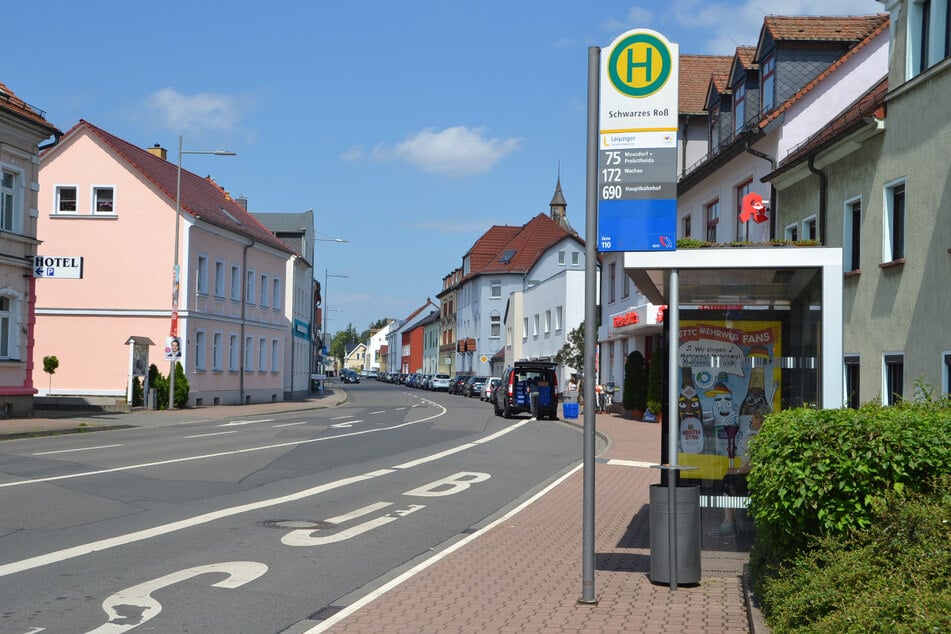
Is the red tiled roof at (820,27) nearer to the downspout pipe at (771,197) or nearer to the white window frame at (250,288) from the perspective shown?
the downspout pipe at (771,197)

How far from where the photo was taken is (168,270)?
43.0 m

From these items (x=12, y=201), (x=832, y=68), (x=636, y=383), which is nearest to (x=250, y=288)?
(x=636, y=383)

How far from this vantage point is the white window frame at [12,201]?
1152 inches

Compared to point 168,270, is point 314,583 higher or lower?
lower

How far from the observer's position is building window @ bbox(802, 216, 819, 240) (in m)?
22.8

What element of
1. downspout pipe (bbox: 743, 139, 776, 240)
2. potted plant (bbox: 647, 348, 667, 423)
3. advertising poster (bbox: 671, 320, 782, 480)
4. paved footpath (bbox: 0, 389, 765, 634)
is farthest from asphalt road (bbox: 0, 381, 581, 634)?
potted plant (bbox: 647, 348, 667, 423)

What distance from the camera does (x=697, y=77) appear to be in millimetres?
36438

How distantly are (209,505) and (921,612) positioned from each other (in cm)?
949

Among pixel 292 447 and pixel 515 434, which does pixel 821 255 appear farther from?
pixel 515 434

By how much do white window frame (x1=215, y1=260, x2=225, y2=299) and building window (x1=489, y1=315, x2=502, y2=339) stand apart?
47.3m

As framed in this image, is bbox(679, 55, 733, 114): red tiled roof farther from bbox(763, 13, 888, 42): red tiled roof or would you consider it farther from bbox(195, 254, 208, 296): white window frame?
bbox(195, 254, 208, 296): white window frame

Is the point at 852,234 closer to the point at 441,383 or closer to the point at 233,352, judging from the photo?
the point at 233,352

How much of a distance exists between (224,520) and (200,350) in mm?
34282

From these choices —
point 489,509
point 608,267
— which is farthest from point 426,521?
point 608,267
